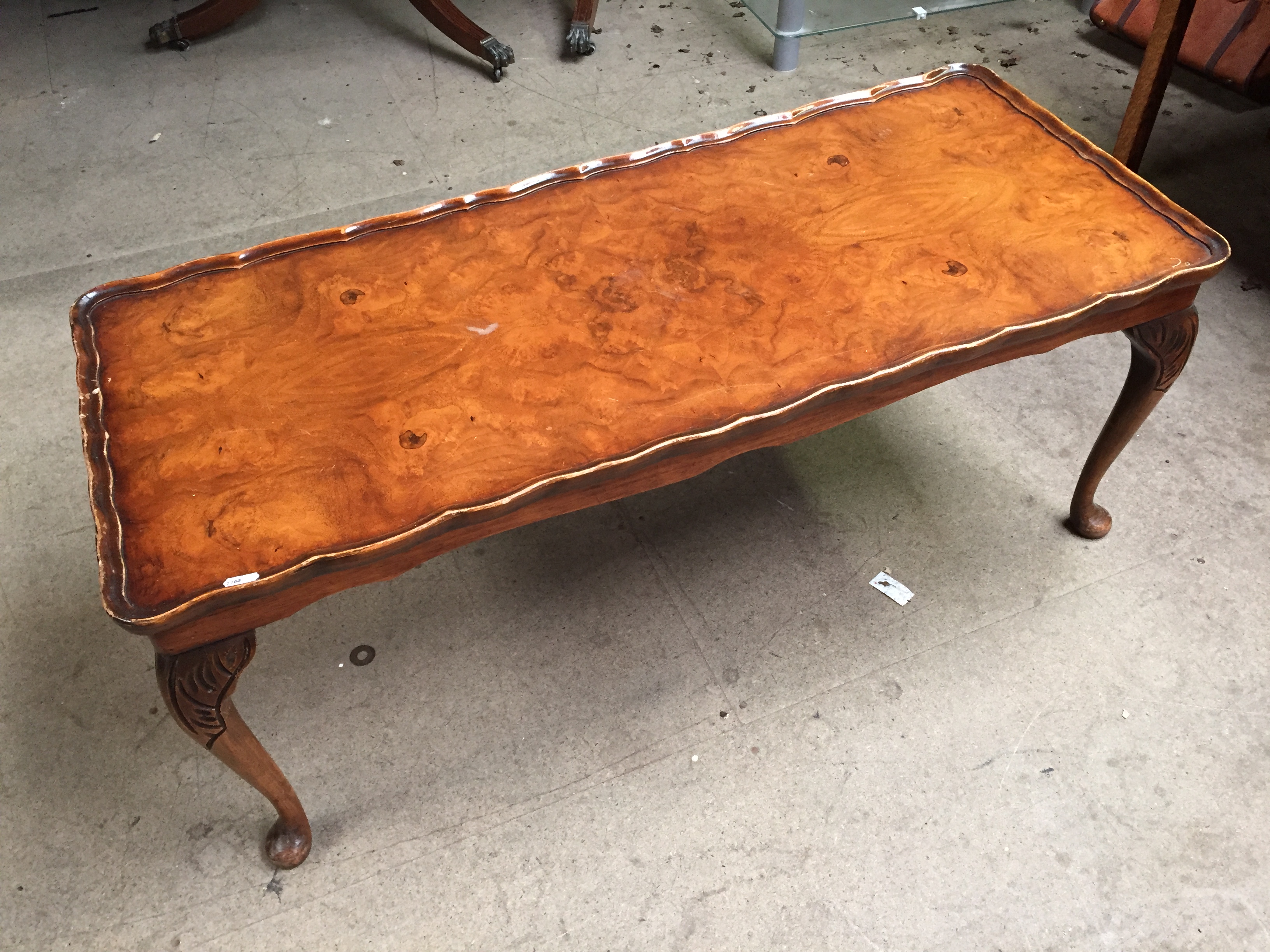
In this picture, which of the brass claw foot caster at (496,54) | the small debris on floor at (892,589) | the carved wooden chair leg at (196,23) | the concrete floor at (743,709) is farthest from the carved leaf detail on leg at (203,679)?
the carved wooden chair leg at (196,23)

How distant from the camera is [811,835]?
1.50m

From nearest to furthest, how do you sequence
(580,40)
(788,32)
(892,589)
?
(892,589), (788,32), (580,40)

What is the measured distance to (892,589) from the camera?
179cm

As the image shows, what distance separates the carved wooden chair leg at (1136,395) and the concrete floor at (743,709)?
53 millimetres

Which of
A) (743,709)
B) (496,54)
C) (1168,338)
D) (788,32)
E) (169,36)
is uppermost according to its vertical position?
(1168,338)

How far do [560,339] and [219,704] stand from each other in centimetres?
63

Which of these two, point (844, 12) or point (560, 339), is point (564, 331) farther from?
point (844, 12)

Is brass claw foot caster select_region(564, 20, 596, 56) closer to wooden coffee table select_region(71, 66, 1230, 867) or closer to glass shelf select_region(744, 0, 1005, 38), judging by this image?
glass shelf select_region(744, 0, 1005, 38)

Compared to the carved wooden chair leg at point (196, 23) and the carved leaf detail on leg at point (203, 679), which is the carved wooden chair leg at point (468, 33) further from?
the carved leaf detail on leg at point (203, 679)

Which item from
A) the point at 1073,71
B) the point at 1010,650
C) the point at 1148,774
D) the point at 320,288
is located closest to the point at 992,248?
the point at 1010,650

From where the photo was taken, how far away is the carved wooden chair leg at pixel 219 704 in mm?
1178

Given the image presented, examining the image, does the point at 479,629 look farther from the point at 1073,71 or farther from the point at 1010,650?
the point at 1073,71

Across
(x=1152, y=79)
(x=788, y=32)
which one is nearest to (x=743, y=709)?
(x=1152, y=79)

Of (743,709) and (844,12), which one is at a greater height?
(844,12)
